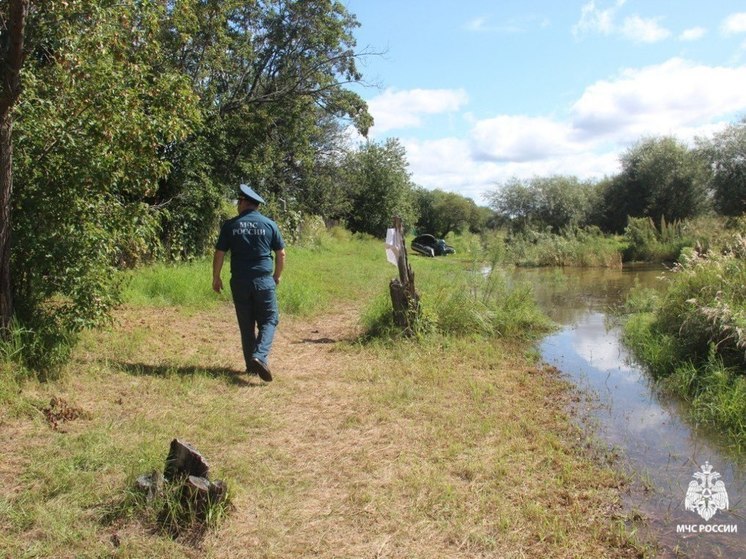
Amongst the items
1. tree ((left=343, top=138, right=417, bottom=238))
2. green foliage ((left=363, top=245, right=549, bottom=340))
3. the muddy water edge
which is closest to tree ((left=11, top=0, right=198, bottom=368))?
green foliage ((left=363, top=245, right=549, bottom=340))

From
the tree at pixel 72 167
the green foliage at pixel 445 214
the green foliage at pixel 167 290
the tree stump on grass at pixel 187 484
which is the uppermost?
the green foliage at pixel 445 214

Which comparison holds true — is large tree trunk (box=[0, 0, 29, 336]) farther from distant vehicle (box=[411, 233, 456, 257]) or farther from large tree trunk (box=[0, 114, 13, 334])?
distant vehicle (box=[411, 233, 456, 257])

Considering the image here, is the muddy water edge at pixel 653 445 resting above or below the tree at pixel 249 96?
below

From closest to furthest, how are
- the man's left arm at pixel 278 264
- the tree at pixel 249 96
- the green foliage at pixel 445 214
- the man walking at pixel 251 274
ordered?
1. the man walking at pixel 251 274
2. the man's left arm at pixel 278 264
3. the tree at pixel 249 96
4. the green foliage at pixel 445 214

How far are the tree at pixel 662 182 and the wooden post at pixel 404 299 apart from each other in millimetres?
30876

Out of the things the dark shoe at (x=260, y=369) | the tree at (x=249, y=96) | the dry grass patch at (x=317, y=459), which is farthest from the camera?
the tree at (x=249, y=96)

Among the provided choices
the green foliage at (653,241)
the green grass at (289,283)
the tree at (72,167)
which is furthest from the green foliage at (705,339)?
the green foliage at (653,241)

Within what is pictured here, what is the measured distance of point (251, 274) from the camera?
631cm

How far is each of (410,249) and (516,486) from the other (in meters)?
35.8

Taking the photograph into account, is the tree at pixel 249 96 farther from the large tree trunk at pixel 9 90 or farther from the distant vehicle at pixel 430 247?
the distant vehicle at pixel 430 247

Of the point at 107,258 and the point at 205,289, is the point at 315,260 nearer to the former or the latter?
the point at 205,289

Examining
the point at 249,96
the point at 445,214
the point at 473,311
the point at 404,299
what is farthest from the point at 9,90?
the point at 445,214

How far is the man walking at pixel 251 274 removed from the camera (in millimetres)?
6285

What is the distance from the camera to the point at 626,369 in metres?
8.27
